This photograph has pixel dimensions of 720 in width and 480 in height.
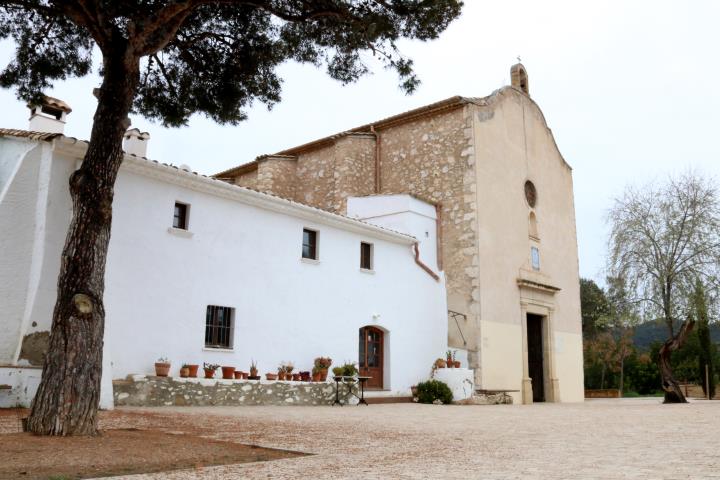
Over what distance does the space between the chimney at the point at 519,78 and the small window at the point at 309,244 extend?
1131 centimetres

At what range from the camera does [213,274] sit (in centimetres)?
1280

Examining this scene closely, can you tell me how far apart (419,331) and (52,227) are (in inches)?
411

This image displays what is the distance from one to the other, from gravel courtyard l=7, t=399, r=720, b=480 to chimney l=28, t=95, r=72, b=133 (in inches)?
287

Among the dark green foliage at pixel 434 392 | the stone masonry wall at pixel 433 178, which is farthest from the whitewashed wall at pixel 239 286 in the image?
the stone masonry wall at pixel 433 178

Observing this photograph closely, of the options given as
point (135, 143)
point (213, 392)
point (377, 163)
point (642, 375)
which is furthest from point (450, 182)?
point (642, 375)

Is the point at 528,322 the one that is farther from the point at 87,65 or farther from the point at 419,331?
the point at 87,65

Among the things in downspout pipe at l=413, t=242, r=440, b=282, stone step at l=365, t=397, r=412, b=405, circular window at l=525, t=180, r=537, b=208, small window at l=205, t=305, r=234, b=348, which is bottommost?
stone step at l=365, t=397, r=412, b=405

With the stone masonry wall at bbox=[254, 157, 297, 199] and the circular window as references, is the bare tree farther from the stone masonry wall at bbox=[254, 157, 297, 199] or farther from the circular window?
the stone masonry wall at bbox=[254, 157, 297, 199]

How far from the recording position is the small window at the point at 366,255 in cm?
1669

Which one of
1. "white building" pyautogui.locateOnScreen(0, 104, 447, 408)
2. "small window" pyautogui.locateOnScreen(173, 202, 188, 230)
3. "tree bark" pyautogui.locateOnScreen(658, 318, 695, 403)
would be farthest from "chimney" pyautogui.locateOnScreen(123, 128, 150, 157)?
"tree bark" pyautogui.locateOnScreen(658, 318, 695, 403)

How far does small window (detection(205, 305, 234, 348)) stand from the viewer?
1266cm

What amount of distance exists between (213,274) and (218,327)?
1131 millimetres

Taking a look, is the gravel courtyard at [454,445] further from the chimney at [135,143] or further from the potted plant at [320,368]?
the chimney at [135,143]

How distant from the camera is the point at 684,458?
5023 mm
